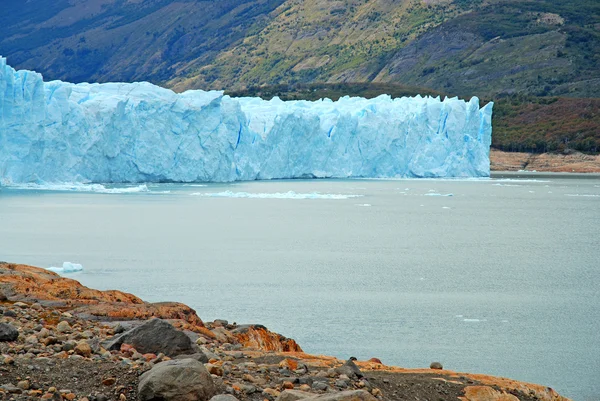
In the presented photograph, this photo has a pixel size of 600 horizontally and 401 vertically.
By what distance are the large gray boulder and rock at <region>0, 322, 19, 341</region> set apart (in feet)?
4.44

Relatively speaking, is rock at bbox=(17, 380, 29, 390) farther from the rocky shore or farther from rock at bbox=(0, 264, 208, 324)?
rock at bbox=(0, 264, 208, 324)

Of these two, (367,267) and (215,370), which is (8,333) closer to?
(215,370)

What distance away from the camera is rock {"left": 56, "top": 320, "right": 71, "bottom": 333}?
18.9ft

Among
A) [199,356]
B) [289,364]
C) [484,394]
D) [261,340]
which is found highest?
[199,356]

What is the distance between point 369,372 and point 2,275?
4202 millimetres

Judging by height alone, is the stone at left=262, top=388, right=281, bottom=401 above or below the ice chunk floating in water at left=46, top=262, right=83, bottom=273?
above

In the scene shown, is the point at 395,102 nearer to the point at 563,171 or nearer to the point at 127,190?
the point at 127,190

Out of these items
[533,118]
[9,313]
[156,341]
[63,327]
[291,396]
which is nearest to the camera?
[291,396]

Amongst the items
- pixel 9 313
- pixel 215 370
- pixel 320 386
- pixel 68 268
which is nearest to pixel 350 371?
pixel 320 386

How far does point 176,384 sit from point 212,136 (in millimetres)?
29728

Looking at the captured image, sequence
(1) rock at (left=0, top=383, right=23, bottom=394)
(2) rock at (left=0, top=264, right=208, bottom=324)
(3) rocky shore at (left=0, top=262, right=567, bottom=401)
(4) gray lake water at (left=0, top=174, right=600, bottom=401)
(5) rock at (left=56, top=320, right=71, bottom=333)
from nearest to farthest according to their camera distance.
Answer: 1. (1) rock at (left=0, top=383, right=23, bottom=394)
2. (3) rocky shore at (left=0, top=262, right=567, bottom=401)
3. (5) rock at (left=56, top=320, right=71, bottom=333)
4. (2) rock at (left=0, top=264, right=208, bottom=324)
5. (4) gray lake water at (left=0, top=174, right=600, bottom=401)

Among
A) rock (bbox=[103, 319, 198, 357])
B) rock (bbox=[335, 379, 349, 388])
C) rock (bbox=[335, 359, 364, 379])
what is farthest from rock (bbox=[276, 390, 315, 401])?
rock (bbox=[103, 319, 198, 357])

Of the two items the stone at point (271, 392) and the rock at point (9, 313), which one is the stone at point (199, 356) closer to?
the stone at point (271, 392)

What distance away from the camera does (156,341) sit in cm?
530
